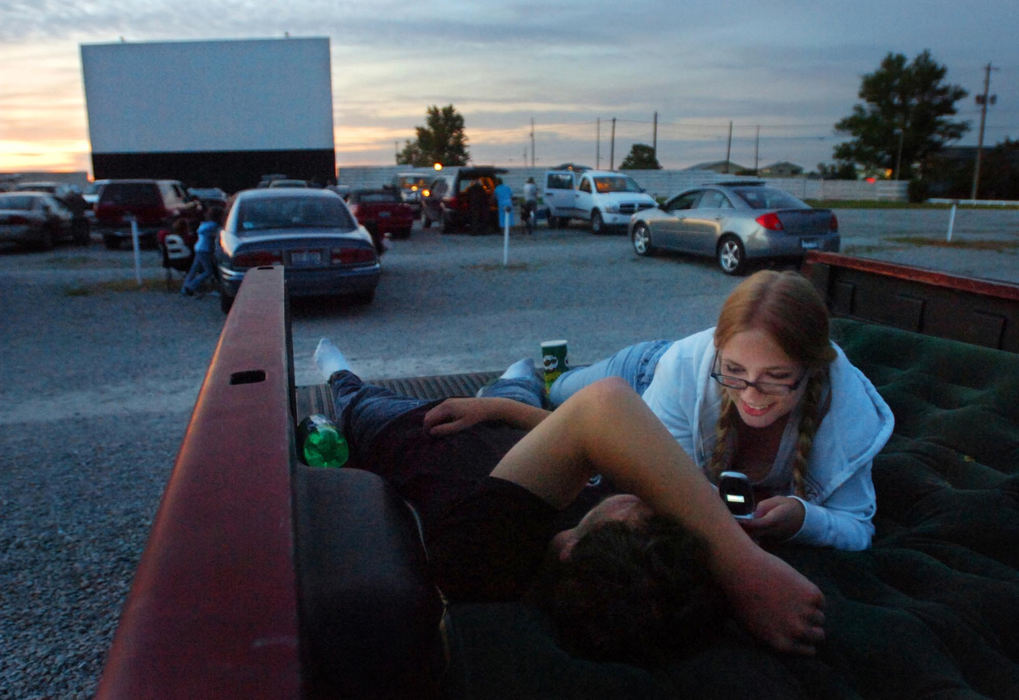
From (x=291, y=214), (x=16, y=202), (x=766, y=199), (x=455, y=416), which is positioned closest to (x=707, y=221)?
(x=766, y=199)

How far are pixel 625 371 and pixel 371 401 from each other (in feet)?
3.72

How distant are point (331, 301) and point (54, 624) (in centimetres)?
804

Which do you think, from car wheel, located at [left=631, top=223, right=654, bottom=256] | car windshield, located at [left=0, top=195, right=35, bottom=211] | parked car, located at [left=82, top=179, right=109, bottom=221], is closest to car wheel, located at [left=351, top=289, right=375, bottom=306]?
car wheel, located at [left=631, top=223, right=654, bottom=256]

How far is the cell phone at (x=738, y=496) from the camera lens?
1828 mm

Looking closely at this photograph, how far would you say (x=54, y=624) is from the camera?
298 cm

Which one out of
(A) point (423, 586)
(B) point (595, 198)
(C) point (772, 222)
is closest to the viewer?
(A) point (423, 586)

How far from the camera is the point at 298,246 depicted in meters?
9.04

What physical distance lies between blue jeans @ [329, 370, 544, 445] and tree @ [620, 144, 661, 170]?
76256 mm

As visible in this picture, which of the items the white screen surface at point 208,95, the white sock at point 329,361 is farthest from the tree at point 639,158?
the white sock at point 329,361

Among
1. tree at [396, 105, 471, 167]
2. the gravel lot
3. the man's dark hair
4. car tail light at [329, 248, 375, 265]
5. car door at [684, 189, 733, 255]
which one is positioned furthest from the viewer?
tree at [396, 105, 471, 167]

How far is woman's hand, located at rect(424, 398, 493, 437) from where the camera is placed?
2.63 m

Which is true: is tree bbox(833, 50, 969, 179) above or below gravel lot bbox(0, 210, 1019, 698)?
above

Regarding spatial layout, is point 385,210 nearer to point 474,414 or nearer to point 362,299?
point 362,299

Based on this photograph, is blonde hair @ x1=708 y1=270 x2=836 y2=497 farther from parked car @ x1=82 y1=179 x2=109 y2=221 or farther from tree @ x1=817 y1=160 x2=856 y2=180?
tree @ x1=817 y1=160 x2=856 y2=180
